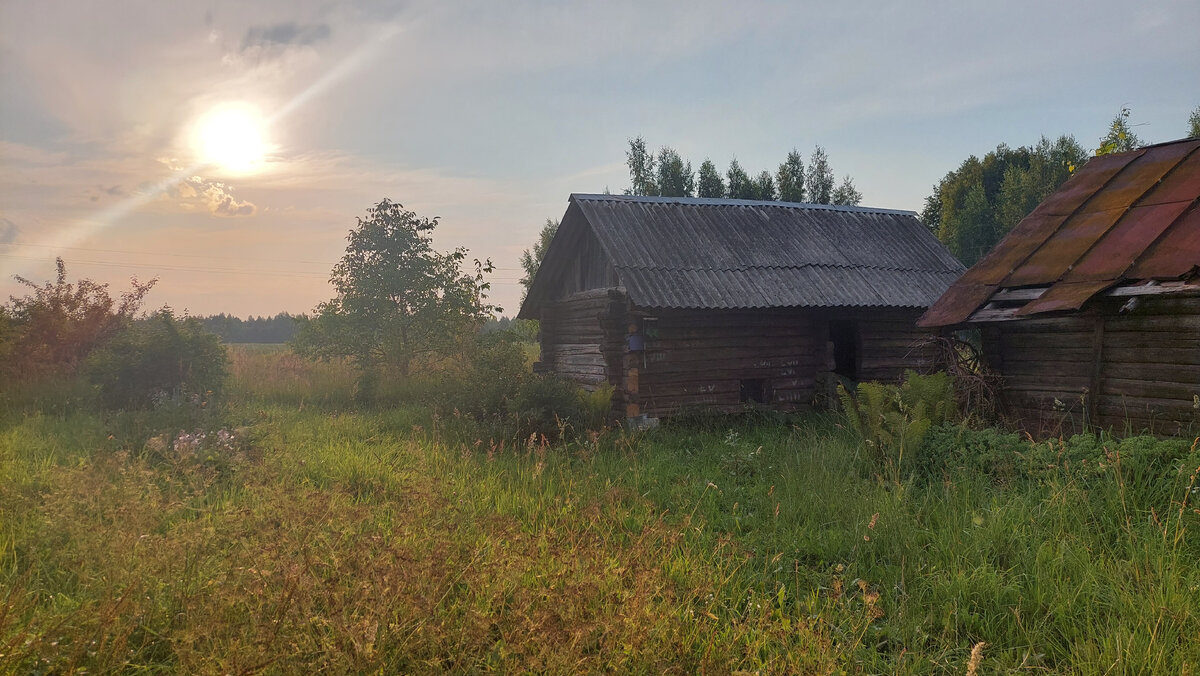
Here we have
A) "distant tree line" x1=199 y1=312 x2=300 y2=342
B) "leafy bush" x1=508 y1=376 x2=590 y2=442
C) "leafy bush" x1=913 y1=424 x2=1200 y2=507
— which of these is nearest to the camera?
"leafy bush" x1=913 y1=424 x2=1200 y2=507

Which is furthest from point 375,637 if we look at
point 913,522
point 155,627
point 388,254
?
point 388,254

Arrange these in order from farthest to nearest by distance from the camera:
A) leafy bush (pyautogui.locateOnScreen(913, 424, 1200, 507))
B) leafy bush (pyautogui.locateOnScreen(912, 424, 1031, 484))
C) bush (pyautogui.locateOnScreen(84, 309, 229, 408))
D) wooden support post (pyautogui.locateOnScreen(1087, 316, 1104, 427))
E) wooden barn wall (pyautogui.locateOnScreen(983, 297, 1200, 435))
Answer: bush (pyautogui.locateOnScreen(84, 309, 229, 408)) → wooden support post (pyautogui.locateOnScreen(1087, 316, 1104, 427)) → wooden barn wall (pyautogui.locateOnScreen(983, 297, 1200, 435)) → leafy bush (pyautogui.locateOnScreen(912, 424, 1031, 484)) → leafy bush (pyautogui.locateOnScreen(913, 424, 1200, 507))

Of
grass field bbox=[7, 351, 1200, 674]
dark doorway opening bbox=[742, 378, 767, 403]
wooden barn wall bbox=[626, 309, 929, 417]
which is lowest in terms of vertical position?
grass field bbox=[7, 351, 1200, 674]

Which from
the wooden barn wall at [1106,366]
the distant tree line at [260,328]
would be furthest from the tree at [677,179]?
the distant tree line at [260,328]

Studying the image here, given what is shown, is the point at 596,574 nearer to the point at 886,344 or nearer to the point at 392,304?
the point at 886,344

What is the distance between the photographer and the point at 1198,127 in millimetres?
27797

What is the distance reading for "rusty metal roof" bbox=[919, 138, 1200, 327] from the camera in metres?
7.74

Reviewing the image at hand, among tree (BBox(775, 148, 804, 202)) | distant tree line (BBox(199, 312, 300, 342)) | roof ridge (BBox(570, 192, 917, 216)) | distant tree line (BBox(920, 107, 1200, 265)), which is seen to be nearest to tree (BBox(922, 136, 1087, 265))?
distant tree line (BBox(920, 107, 1200, 265))

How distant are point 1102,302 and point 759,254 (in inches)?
239

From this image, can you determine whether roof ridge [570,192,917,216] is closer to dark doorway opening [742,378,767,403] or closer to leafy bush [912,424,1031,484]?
dark doorway opening [742,378,767,403]

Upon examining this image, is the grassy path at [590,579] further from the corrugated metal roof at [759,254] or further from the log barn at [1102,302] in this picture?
the corrugated metal roof at [759,254]

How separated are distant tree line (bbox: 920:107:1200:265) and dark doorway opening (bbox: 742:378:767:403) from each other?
20637 mm

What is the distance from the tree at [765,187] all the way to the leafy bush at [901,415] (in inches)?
1196

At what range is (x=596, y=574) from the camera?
386 centimetres
